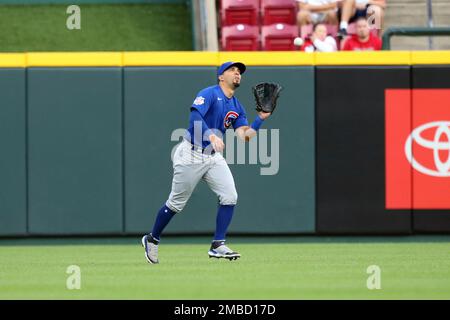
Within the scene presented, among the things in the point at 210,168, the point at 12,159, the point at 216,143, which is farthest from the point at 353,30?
the point at 216,143

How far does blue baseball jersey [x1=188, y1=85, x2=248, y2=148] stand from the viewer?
1009 centimetres

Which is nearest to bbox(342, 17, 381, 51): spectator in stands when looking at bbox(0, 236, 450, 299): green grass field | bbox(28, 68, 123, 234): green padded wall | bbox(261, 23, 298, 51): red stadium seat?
bbox(261, 23, 298, 51): red stadium seat

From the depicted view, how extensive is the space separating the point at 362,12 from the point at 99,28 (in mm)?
4133

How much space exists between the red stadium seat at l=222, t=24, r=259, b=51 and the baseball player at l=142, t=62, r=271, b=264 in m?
4.82

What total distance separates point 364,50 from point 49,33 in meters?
5.12

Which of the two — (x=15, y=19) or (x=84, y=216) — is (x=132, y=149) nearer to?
(x=84, y=216)

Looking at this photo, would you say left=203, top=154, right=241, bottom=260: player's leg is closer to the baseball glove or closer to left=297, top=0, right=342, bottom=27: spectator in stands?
the baseball glove

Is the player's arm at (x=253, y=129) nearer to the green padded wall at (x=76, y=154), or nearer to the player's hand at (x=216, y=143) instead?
the player's hand at (x=216, y=143)

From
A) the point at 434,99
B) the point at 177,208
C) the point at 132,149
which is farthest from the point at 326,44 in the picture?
the point at 177,208

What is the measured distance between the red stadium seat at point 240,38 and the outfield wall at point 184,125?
2.55m

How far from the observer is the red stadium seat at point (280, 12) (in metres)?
15.4

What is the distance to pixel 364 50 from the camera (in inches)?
534

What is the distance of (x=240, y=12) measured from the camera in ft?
51.2

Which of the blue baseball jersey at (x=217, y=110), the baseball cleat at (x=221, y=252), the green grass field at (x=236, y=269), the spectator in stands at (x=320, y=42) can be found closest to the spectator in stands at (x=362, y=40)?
the spectator in stands at (x=320, y=42)
